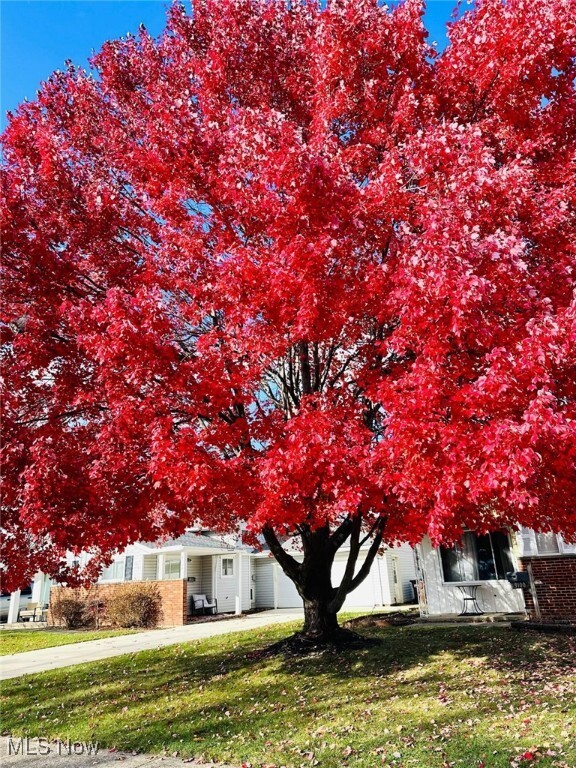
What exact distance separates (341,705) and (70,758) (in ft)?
11.3

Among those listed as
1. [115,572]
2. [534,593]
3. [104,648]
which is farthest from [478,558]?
[115,572]

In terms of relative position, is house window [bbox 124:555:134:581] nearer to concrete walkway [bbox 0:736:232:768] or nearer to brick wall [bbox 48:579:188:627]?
brick wall [bbox 48:579:188:627]

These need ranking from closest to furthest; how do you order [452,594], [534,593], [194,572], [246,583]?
[534,593] → [452,594] → [194,572] → [246,583]

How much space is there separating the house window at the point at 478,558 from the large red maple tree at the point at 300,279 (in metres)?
7.99

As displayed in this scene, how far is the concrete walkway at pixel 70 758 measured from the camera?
6086mm

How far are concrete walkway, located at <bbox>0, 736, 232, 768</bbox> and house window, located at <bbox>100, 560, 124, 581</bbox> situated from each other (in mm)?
19463

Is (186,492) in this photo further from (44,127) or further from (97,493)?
(44,127)

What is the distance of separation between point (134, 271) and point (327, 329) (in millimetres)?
3764

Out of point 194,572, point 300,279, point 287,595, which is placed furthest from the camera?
point 287,595

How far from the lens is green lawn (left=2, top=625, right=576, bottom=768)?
576 centimetres

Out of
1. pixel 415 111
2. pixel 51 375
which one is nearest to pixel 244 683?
pixel 51 375

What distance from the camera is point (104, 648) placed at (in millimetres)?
16203

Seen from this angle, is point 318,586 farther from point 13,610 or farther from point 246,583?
point 13,610

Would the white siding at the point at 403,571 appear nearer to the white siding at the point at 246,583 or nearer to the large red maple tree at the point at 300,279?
the white siding at the point at 246,583
